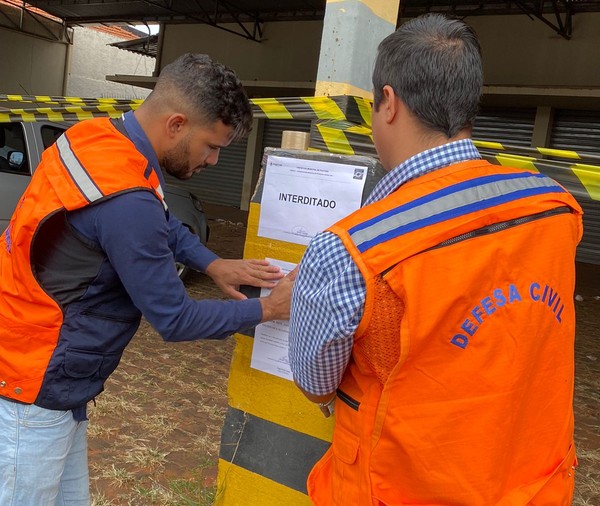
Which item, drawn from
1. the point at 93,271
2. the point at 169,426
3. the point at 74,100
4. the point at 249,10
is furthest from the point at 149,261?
the point at 249,10

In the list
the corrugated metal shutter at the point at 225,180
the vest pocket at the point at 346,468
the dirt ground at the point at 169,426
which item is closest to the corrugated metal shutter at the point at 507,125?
the corrugated metal shutter at the point at 225,180

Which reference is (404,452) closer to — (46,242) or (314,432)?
(314,432)

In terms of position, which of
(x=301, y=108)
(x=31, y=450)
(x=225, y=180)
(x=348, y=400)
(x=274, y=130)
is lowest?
(x=31, y=450)

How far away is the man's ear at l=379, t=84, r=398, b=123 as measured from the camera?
1312 mm

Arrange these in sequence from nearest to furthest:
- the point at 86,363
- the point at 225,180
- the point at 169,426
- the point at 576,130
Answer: the point at 86,363 → the point at 169,426 → the point at 576,130 → the point at 225,180

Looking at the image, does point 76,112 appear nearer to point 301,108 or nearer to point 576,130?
point 301,108

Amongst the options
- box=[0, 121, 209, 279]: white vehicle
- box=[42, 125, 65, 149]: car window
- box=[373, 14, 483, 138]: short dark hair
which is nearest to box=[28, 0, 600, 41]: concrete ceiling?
box=[42, 125, 65, 149]: car window

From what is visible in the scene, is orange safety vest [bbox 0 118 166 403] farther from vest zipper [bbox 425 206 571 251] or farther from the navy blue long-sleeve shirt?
vest zipper [bbox 425 206 571 251]

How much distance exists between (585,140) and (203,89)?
13279 millimetres

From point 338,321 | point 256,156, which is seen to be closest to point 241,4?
point 256,156

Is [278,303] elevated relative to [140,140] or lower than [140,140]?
lower

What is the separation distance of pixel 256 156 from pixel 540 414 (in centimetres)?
1720

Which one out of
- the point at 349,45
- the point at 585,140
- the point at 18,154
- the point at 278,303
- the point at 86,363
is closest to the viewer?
→ the point at 86,363

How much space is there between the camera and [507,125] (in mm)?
14250
